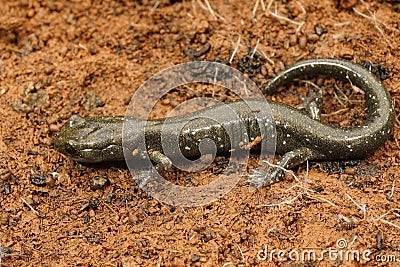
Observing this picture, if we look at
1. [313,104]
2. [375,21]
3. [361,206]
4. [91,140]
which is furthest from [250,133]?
[375,21]

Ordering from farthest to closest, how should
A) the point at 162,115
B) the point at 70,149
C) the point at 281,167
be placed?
1. the point at 162,115
2. the point at 70,149
3. the point at 281,167

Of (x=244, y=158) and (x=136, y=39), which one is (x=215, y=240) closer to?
(x=244, y=158)

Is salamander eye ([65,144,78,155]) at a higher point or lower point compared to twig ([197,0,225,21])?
lower

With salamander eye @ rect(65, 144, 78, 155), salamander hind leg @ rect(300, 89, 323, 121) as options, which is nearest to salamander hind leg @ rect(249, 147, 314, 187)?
salamander hind leg @ rect(300, 89, 323, 121)

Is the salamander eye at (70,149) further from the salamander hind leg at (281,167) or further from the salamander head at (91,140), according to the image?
the salamander hind leg at (281,167)

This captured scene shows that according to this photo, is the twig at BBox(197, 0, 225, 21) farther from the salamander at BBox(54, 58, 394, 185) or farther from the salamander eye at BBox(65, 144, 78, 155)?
the salamander eye at BBox(65, 144, 78, 155)

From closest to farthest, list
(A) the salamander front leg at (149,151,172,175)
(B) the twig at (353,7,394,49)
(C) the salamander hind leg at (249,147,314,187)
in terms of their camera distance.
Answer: (C) the salamander hind leg at (249,147,314,187) < (A) the salamander front leg at (149,151,172,175) < (B) the twig at (353,7,394,49)

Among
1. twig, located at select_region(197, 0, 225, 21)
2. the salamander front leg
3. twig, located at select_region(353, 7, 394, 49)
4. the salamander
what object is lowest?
the salamander front leg

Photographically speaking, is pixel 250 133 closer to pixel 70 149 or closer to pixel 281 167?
pixel 281 167
